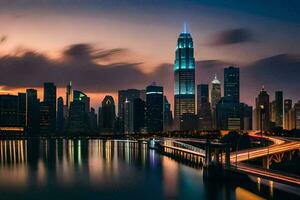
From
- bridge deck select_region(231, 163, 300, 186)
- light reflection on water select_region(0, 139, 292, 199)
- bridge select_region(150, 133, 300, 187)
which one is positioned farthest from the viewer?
light reflection on water select_region(0, 139, 292, 199)

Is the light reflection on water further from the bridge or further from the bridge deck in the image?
the bridge

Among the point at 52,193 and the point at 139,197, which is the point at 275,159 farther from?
the point at 52,193

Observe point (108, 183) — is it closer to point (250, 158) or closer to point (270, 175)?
point (250, 158)

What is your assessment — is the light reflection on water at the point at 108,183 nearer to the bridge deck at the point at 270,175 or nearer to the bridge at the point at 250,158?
the bridge deck at the point at 270,175

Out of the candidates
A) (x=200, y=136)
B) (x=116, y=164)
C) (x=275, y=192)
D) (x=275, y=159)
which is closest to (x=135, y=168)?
(x=116, y=164)

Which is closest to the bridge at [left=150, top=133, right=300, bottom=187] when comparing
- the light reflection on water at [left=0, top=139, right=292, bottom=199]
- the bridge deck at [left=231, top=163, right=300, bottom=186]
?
the bridge deck at [left=231, top=163, right=300, bottom=186]

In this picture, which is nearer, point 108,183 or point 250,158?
point 108,183

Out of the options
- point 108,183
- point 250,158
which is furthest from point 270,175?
point 108,183

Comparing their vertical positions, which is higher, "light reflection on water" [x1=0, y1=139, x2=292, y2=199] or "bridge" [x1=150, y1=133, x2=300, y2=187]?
"bridge" [x1=150, y1=133, x2=300, y2=187]

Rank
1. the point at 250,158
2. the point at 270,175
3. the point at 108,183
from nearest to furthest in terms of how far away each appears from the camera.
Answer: the point at 270,175 → the point at 108,183 → the point at 250,158

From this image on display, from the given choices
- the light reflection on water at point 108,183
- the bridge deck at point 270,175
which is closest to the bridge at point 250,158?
the bridge deck at point 270,175

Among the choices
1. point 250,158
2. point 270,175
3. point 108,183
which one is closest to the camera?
point 270,175

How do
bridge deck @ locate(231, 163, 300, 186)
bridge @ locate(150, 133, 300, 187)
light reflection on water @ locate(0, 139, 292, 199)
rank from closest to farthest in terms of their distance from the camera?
1. bridge deck @ locate(231, 163, 300, 186)
2. bridge @ locate(150, 133, 300, 187)
3. light reflection on water @ locate(0, 139, 292, 199)

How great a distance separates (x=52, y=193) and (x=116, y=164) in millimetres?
25320
